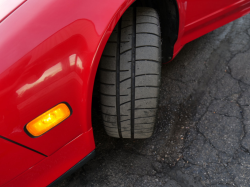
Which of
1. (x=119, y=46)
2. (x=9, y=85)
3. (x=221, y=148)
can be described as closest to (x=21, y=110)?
(x=9, y=85)

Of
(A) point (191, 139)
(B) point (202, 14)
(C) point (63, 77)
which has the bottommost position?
(A) point (191, 139)

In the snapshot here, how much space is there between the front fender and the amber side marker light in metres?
0.02

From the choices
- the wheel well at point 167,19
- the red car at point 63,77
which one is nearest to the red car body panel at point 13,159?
the red car at point 63,77

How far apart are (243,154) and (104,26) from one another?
1.12 m

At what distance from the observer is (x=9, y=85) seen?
2.45ft

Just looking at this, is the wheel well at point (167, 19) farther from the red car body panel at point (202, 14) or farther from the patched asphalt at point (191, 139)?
the patched asphalt at point (191, 139)

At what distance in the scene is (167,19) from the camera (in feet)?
4.65

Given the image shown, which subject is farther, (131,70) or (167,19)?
(167,19)

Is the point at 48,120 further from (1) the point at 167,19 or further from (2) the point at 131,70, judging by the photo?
(1) the point at 167,19

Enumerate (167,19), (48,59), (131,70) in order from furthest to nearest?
1. (167,19)
2. (131,70)
3. (48,59)

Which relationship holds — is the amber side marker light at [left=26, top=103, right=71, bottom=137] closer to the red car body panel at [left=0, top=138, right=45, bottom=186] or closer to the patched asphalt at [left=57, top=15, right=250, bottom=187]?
the red car body panel at [left=0, top=138, right=45, bottom=186]

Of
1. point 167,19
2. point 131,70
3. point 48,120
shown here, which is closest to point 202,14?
point 167,19

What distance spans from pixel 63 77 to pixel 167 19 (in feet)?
2.90

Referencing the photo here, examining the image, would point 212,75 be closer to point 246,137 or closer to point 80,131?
point 246,137
